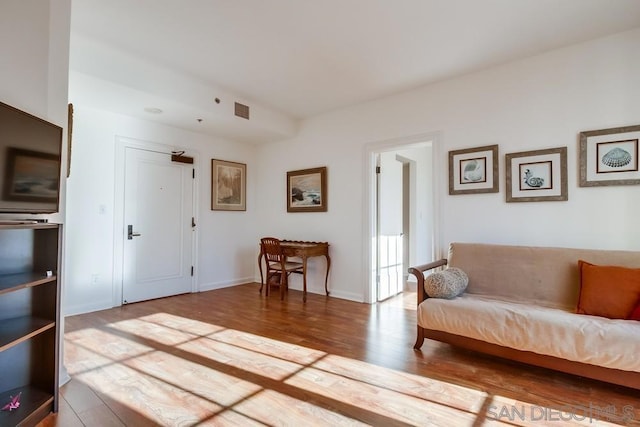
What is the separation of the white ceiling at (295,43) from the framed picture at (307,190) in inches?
48.3

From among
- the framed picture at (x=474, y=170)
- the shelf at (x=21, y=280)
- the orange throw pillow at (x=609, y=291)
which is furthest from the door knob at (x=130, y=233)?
the orange throw pillow at (x=609, y=291)

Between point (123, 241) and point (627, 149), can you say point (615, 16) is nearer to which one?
point (627, 149)

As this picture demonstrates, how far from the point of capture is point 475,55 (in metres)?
3.03

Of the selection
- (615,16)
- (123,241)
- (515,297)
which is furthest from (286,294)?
(615,16)

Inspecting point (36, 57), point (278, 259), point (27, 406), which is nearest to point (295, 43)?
point (36, 57)

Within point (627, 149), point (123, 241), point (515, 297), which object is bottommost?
point (515, 297)

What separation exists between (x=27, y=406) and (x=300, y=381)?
1.45 metres

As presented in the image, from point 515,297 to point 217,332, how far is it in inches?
108

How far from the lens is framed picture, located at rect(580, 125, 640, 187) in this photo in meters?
2.57

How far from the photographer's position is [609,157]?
266cm

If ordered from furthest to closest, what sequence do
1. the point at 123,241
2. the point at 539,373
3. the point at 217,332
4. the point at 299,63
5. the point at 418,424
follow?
the point at 123,241, the point at 299,63, the point at 217,332, the point at 539,373, the point at 418,424

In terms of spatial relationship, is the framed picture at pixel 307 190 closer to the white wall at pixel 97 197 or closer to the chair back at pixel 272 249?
the chair back at pixel 272 249

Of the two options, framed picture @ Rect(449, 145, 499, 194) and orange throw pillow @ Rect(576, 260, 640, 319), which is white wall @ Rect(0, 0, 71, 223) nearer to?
framed picture @ Rect(449, 145, 499, 194)

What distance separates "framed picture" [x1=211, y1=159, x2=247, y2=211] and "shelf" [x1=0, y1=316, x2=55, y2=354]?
3226 millimetres
